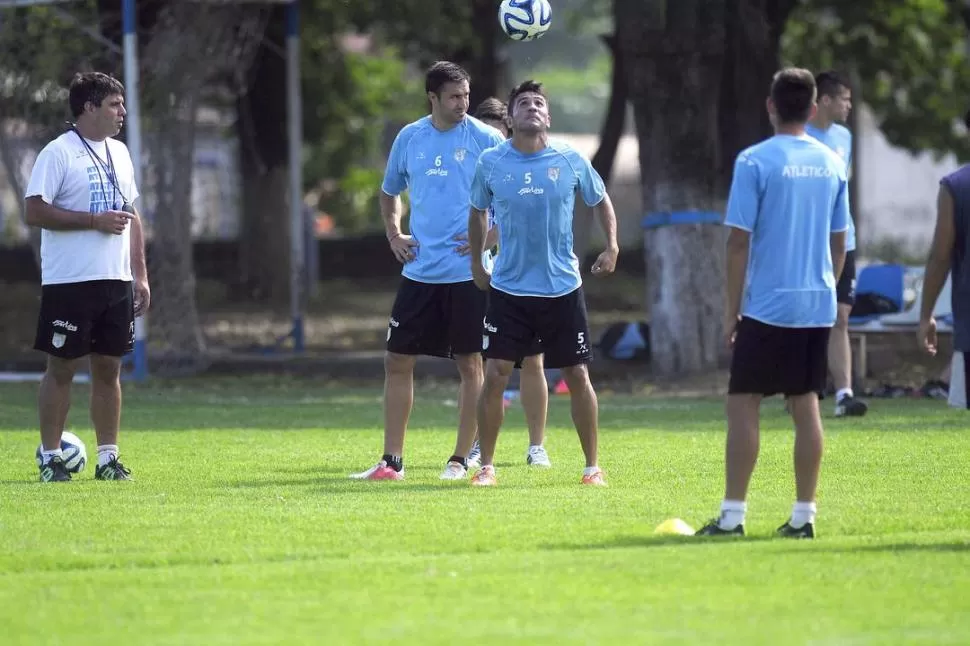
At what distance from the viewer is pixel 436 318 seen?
393 inches

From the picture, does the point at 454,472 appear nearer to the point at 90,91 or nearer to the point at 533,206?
the point at 533,206

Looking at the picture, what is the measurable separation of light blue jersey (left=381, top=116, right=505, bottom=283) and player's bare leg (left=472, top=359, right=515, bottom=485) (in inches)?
26.3

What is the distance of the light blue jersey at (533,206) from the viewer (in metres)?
9.28

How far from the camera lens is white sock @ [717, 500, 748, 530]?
769 centimetres

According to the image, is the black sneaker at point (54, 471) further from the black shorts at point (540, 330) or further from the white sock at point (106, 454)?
the black shorts at point (540, 330)

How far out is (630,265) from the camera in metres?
33.2

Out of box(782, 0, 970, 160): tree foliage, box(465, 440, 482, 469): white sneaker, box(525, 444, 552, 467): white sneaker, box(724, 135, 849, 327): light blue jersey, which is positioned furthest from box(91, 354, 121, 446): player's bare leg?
box(782, 0, 970, 160): tree foliage

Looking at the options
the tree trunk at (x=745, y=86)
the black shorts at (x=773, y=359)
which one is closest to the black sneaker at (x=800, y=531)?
the black shorts at (x=773, y=359)

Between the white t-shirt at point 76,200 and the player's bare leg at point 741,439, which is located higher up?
the white t-shirt at point 76,200

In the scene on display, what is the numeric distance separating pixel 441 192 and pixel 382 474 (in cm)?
162

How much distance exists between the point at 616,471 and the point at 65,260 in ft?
11.0

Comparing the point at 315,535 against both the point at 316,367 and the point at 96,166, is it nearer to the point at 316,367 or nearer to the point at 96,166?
the point at 96,166

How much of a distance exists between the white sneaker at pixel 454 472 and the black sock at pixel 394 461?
0.25m

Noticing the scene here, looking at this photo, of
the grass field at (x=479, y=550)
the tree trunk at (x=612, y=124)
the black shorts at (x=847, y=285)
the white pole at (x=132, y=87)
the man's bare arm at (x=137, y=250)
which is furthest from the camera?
the tree trunk at (x=612, y=124)
